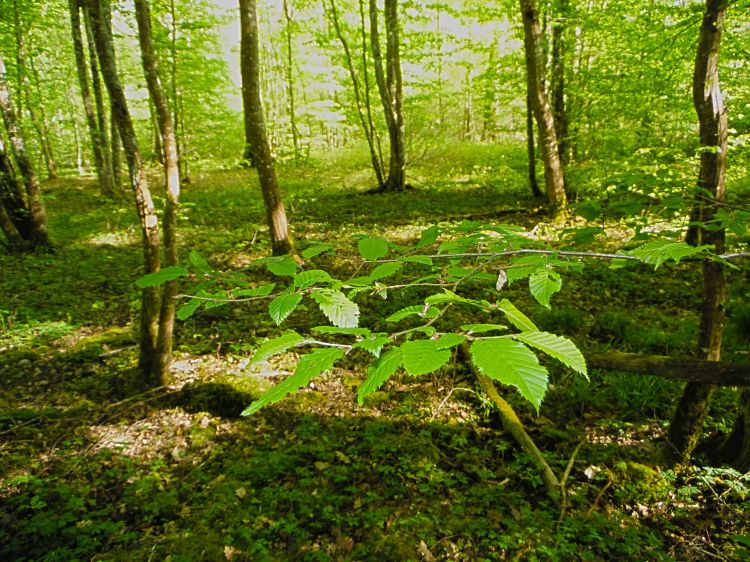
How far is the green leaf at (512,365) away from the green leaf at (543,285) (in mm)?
474

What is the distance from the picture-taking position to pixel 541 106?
7.57 m

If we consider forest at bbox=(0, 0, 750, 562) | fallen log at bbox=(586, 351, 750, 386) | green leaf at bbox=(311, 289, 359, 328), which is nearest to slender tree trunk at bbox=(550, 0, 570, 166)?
forest at bbox=(0, 0, 750, 562)

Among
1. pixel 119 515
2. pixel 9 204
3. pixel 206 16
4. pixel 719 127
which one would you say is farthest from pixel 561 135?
pixel 206 16

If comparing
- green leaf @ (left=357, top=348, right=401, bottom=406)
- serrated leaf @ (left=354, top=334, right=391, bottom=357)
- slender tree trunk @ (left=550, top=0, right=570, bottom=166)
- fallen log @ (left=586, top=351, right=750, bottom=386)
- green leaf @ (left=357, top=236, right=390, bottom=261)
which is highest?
slender tree trunk @ (left=550, top=0, right=570, bottom=166)

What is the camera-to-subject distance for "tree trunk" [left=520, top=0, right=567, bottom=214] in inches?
291

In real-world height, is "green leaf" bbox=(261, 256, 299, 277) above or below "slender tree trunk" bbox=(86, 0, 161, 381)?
below

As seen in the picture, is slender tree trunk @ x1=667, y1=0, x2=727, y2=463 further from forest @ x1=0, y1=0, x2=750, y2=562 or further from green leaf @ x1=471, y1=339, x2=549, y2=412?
green leaf @ x1=471, y1=339, x2=549, y2=412

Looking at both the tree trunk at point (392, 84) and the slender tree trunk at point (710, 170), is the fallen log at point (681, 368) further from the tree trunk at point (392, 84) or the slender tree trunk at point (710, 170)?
the tree trunk at point (392, 84)

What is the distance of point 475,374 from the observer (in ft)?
13.5

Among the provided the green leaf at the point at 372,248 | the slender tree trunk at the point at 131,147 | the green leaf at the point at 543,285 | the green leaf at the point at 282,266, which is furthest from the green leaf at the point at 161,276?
the slender tree trunk at the point at 131,147

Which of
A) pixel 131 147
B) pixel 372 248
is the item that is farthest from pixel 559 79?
pixel 372 248

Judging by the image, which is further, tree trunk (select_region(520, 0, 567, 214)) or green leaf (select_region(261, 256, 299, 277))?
tree trunk (select_region(520, 0, 567, 214))

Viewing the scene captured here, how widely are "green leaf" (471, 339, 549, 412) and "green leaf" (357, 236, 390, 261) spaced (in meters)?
0.69

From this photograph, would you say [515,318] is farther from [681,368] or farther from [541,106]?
[541,106]
